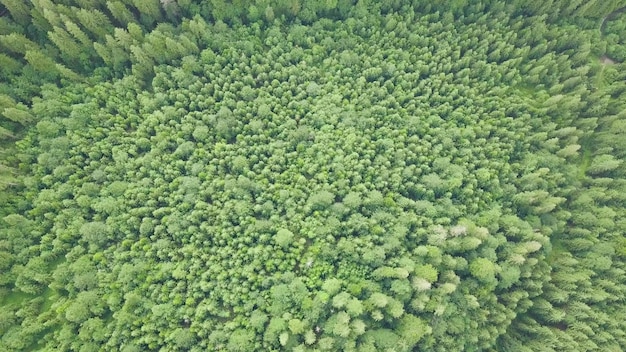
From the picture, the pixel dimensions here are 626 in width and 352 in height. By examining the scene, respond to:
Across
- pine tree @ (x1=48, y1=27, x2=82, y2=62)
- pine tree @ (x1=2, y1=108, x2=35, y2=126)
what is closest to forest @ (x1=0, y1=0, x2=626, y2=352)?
pine tree @ (x1=2, y1=108, x2=35, y2=126)

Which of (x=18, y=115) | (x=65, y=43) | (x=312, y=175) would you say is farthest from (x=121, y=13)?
(x=312, y=175)

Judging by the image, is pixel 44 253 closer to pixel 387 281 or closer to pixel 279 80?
pixel 279 80

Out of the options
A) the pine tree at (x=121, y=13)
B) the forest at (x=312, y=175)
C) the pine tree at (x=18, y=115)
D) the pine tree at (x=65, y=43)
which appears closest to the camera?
the forest at (x=312, y=175)

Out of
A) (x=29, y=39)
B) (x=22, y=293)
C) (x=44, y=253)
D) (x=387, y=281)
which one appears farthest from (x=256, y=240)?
(x=29, y=39)

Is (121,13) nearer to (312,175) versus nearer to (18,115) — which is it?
(18,115)

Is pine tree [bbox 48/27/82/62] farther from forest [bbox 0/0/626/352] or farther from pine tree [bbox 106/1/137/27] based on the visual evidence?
pine tree [bbox 106/1/137/27]

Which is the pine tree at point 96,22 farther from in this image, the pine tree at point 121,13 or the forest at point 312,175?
the pine tree at point 121,13

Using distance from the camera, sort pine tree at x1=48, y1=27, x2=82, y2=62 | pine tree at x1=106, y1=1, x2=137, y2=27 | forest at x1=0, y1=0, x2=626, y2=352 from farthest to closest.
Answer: pine tree at x1=106, y1=1, x2=137, y2=27, pine tree at x1=48, y1=27, x2=82, y2=62, forest at x1=0, y1=0, x2=626, y2=352

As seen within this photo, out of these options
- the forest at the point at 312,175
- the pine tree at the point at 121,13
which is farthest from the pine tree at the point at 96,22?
the pine tree at the point at 121,13

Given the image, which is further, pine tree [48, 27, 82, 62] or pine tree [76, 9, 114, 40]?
pine tree [48, 27, 82, 62]

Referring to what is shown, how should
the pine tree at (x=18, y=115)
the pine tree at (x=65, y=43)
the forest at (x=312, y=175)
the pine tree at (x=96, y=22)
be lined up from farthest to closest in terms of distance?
1. the pine tree at (x=65, y=43)
2. the pine tree at (x=96, y=22)
3. the pine tree at (x=18, y=115)
4. the forest at (x=312, y=175)
